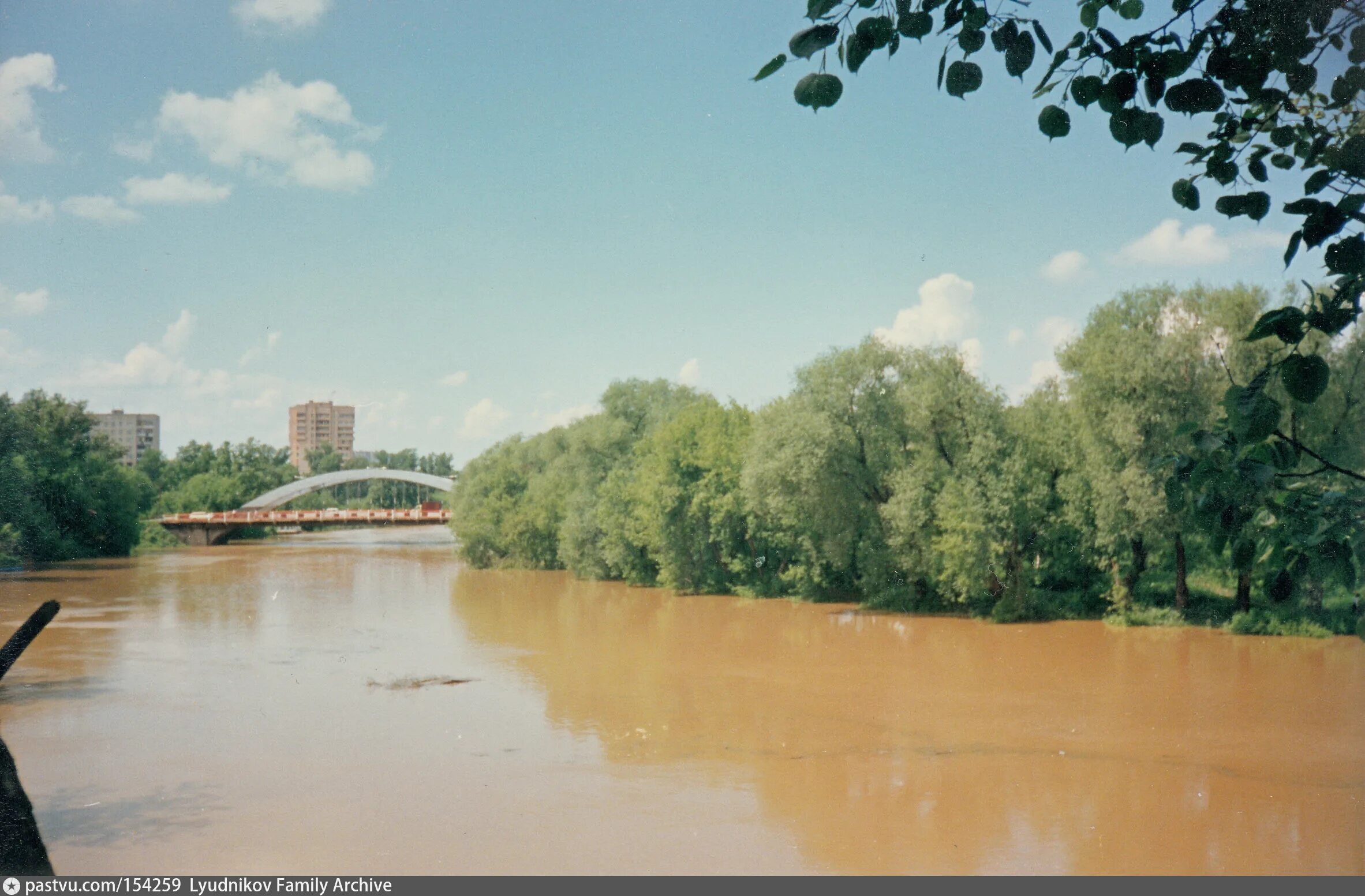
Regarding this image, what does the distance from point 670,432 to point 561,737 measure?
1365cm

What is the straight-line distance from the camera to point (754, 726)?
9609mm

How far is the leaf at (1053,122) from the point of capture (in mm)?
1817

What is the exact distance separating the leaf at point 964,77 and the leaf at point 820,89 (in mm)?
281

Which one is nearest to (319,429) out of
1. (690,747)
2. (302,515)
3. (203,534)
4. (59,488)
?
(302,515)

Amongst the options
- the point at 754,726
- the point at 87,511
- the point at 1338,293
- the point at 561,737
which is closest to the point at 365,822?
the point at 561,737

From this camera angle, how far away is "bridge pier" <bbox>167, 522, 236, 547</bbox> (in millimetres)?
36688

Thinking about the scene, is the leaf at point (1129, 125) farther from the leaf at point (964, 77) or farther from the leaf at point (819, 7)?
the leaf at point (819, 7)

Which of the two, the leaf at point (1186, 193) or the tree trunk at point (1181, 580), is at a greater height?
the leaf at point (1186, 193)

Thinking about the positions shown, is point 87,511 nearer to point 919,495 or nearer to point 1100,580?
point 919,495

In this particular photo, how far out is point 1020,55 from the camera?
1.79 m

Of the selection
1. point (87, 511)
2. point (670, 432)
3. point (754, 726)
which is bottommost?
point (754, 726)

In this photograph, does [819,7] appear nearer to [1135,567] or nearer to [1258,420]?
[1258,420]

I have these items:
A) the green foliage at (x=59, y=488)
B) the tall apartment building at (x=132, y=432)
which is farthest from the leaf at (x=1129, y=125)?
the tall apartment building at (x=132, y=432)

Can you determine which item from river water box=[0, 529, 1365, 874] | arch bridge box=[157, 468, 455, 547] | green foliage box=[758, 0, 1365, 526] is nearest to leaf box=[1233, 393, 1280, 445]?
green foliage box=[758, 0, 1365, 526]
